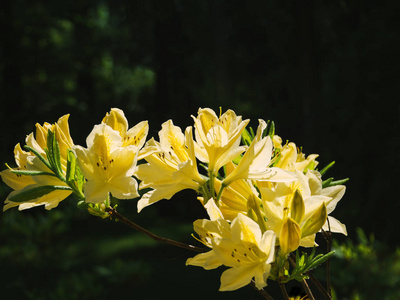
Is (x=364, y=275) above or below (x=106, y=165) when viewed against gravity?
below

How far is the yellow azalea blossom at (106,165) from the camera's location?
0.64 meters

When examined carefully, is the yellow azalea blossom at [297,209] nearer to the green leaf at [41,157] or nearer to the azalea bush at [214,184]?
the azalea bush at [214,184]

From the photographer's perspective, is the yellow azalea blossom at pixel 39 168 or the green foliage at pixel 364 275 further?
the green foliage at pixel 364 275

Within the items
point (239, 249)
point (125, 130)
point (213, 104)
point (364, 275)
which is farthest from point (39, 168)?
point (213, 104)

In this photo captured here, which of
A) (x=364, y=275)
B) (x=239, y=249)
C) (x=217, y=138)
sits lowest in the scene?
(x=364, y=275)

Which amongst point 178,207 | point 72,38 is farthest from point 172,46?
point 72,38

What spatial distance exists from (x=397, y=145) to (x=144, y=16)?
405 cm

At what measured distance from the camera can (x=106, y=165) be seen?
0.66 meters

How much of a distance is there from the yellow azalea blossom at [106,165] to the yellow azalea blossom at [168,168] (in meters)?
0.02

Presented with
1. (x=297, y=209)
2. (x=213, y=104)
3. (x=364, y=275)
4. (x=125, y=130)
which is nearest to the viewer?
(x=297, y=209)

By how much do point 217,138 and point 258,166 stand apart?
0.06 metres

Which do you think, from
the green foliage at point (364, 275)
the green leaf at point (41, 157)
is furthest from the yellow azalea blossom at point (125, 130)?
the green foliage at point (364, 275)

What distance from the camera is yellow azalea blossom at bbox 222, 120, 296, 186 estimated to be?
0.65 m

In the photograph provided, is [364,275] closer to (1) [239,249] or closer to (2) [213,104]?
(1) [239,249]
